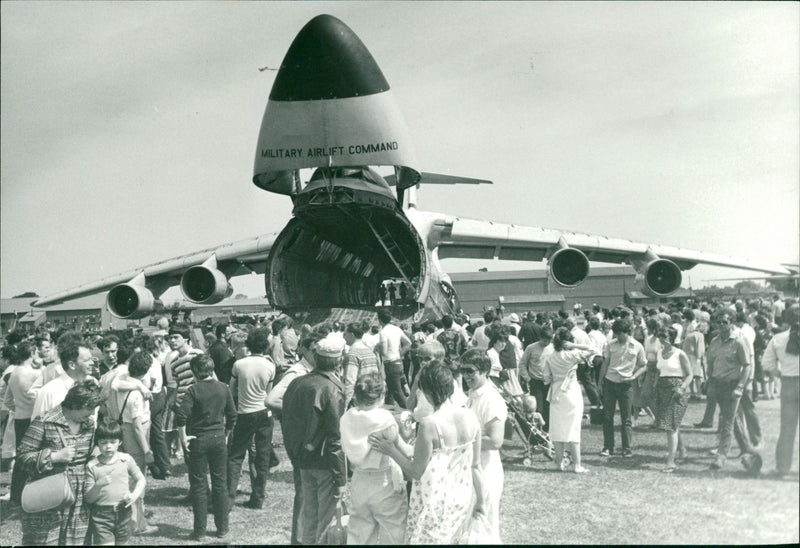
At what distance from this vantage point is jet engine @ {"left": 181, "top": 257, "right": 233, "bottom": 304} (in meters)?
13.1

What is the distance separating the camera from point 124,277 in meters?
15.6

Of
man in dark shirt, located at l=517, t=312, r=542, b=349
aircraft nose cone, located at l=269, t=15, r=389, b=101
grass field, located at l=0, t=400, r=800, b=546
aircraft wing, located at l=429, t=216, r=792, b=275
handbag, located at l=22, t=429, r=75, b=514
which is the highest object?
aircraft nose cone, located at l=269, t=15, r=389, b=101

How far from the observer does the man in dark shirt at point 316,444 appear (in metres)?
4.33

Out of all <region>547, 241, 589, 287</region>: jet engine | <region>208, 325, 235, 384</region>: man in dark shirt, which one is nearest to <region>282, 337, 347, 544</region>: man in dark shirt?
<region>208, 325, 235, 384</region>: man in dark shirt

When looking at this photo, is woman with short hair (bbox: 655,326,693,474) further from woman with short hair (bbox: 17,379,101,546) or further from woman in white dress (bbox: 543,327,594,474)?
woman with short hair (bbox: 17,379,101,546)

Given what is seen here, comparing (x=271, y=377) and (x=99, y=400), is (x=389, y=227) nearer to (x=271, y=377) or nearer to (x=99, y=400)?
(x=271, y=377)

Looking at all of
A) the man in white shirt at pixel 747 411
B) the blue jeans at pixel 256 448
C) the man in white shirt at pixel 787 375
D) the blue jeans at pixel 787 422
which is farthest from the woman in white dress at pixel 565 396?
the blue jeans at pixel 256 448

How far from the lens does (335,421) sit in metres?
4.35

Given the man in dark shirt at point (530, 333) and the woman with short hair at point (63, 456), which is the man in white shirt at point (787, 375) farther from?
the man in dark shirt at point (530, 333)

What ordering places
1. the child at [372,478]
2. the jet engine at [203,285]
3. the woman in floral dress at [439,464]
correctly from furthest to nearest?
the jet engine at [203,285], the child at [372,478], the woman in floral dress at [439,464]

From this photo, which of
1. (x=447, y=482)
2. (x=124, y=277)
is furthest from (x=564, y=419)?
(x=124, y=277)

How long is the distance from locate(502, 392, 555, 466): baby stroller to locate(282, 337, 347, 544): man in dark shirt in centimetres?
328

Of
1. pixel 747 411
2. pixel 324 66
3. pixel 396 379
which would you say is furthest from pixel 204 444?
pixel 324 66

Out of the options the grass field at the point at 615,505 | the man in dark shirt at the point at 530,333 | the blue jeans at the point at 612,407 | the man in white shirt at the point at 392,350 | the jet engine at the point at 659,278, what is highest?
the jet engine at the point at 659,278
